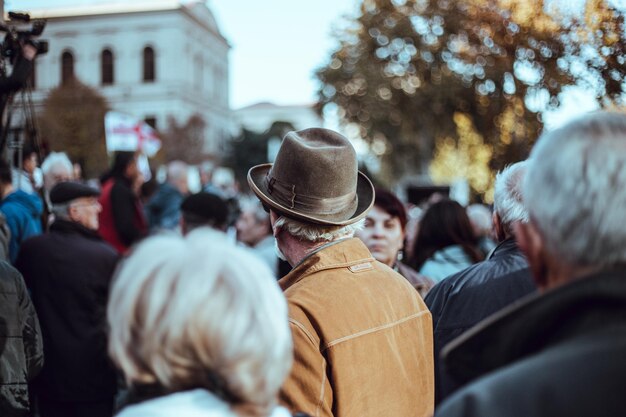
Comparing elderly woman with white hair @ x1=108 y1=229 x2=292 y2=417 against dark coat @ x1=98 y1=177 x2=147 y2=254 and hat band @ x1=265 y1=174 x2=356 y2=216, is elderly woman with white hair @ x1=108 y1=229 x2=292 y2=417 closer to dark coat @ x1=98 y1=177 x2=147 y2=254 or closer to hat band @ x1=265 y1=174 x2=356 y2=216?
hat band @ x1=265 y1=174 x2=356 y2=216

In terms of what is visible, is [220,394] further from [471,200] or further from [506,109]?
[471,200]

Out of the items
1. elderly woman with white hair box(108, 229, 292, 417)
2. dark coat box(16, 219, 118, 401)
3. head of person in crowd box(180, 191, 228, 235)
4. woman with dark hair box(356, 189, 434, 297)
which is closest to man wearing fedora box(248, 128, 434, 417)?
elderly woman with white hair box(108, 229, 292, 417)

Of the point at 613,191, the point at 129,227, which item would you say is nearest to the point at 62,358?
the point at 129,227

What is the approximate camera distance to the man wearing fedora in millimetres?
2355

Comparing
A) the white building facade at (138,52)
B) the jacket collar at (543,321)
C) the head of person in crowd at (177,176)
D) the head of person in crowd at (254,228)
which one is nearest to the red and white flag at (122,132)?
the head of person in crowd at (177,176)

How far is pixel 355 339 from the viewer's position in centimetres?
242

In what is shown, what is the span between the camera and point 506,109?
1697cm

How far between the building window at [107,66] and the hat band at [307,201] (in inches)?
2962

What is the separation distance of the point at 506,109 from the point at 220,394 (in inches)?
642

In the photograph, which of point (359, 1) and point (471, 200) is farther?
point (359, 1)

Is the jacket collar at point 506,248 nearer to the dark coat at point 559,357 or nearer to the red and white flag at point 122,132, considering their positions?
the dark coat at point 559,357

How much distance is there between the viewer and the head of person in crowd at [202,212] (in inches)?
252

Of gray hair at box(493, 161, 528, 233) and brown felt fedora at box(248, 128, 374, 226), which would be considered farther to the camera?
gray hair at box(493, 161, 528, 233)

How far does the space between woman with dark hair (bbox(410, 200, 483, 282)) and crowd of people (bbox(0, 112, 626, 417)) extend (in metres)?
0.58
